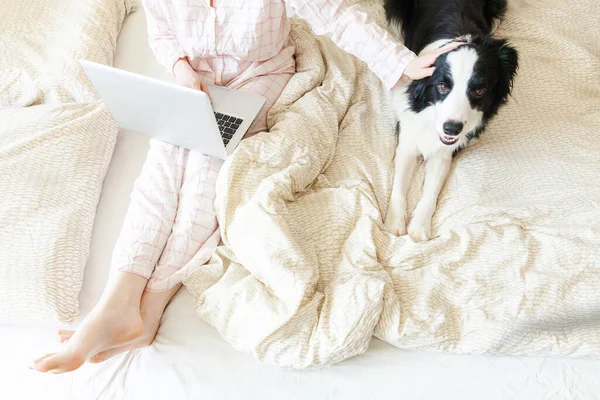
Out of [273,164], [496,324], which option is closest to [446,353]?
[496,324]

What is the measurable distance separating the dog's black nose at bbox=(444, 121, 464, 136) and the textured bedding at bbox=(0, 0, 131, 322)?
1065mm

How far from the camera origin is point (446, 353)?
1155 millimetres

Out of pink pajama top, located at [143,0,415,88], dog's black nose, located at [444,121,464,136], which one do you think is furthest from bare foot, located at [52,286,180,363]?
dog's black nose, located at [444,121,464,136]

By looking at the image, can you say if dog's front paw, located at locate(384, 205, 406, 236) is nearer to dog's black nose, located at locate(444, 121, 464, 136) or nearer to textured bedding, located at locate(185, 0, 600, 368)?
textured bedding, located at locate(185, 0, 600, 368)

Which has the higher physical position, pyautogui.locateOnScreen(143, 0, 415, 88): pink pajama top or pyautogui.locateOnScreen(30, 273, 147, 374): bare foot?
pyautogui.locateOnScreen(143, 0, 415, 88): pink pajama top

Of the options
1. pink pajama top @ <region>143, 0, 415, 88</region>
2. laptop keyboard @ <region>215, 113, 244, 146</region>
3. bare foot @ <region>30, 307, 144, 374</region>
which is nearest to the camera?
bare foot @ <region>30, 307, 144, 374</region>

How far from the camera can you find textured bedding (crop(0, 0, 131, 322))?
3.92 ft

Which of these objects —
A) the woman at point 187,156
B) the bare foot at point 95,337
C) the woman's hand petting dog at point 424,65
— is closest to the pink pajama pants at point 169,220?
the woman at point 187,156

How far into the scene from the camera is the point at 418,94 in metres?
1.38

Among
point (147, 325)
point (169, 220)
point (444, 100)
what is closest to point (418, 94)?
point (444, 100)

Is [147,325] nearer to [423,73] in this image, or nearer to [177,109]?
[177,109]

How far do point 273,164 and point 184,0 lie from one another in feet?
1.90

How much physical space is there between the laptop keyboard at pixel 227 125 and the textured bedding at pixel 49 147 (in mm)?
404

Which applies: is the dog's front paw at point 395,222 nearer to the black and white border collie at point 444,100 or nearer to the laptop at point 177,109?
the black and white border collie at point 444,100
